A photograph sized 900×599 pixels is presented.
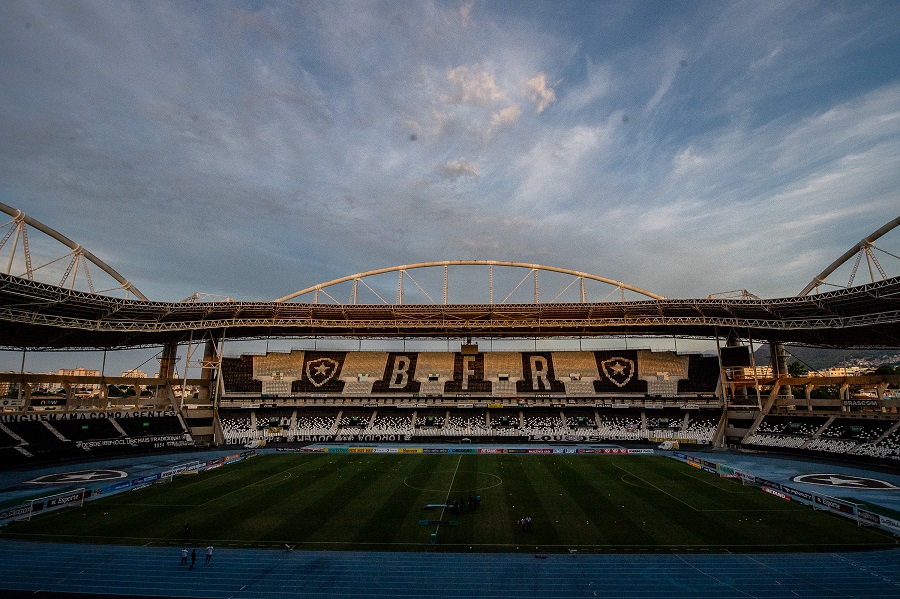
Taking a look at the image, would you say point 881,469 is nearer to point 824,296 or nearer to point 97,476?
A: point 824,296

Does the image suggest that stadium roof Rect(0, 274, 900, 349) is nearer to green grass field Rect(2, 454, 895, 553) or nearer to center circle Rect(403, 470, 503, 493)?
green grass field Rect(2, 454, 895, 553)

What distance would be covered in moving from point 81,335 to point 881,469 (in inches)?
2984

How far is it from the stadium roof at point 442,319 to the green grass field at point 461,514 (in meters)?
21.6

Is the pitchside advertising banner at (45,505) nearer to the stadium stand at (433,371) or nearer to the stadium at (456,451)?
the stadium at (456,451)

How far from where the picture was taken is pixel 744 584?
17.4m

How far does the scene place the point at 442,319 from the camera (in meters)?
64.1

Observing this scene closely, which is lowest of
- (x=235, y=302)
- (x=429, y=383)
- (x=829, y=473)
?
(x=829, y=473)

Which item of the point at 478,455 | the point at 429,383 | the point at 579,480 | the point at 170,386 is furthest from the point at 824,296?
the point at 170,386

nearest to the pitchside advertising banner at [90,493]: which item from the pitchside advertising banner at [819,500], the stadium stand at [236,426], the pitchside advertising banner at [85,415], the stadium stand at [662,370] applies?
the stadium stand at [236,426]

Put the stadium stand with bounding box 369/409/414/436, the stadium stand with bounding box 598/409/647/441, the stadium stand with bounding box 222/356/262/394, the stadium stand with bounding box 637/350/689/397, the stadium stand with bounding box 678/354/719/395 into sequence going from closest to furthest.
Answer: the stadium stand with bounding box 598/409/647/441 → the stadium stand with bounding box 369/409/414/436 → the stadium stand with bounding box 678/354/719/395 → the stadium stand with bounding box 637/350/689/397 → the stadium stand with bounding box 222/356/262/394

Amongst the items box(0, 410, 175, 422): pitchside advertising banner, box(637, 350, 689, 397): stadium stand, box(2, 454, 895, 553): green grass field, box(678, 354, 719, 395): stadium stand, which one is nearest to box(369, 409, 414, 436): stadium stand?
box(2, 454, 895, 553): green grass field

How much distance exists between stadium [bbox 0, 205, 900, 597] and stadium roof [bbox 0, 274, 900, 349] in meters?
0.33

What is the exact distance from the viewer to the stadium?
19266 mm

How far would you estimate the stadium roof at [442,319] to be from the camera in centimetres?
4425
